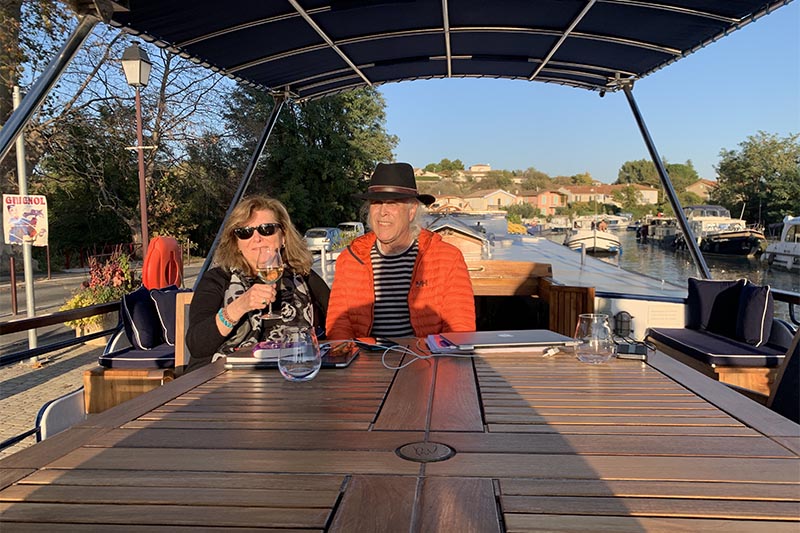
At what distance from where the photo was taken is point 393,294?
105 inches

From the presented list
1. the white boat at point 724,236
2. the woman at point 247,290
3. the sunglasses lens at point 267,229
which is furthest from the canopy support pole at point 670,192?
the white boat at point 724,236

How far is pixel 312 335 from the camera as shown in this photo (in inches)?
59.3

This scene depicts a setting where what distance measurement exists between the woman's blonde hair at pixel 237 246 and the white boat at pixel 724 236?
22.1 meters

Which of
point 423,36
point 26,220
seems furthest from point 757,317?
point 26,220

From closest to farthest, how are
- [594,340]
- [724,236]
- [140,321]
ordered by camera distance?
1. [594,340]
2. [140,321]
3. [724,236]

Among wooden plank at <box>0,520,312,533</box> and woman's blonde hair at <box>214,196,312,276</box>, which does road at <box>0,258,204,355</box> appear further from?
wooden plank at <box>0,520,312,533</box>

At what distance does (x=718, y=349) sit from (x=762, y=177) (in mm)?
38865

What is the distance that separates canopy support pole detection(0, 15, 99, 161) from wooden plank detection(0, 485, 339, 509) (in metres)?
1.53

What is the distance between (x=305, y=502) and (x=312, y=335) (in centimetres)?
73

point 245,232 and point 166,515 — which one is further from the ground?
point 245,232

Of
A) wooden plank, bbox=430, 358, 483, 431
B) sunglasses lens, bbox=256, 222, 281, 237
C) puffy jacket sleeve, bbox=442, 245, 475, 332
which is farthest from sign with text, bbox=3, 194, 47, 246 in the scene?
wooden plank, bbox=430, 358, 483, 431

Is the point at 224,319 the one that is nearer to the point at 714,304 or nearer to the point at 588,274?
the point at 714,304

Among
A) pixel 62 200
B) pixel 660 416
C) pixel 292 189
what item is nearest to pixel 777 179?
pixel 292 189

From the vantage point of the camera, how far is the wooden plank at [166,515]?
75 cm
